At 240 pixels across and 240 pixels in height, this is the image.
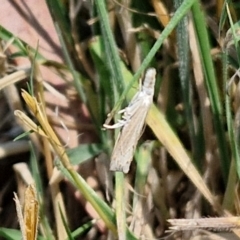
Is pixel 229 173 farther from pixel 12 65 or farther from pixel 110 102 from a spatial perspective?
pixel 12 65

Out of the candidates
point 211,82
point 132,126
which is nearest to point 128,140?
point 132,126

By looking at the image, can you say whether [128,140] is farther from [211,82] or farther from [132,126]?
[211,82]

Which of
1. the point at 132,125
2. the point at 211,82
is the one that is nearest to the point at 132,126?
the point at 132,125

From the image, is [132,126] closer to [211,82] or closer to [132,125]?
[132,125]

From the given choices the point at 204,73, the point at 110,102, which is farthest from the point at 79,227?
the point at 204,73
